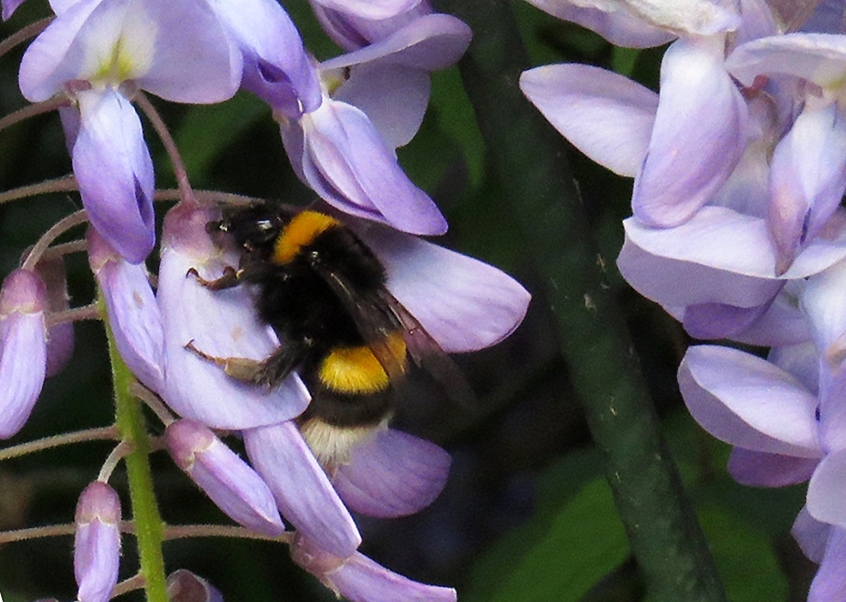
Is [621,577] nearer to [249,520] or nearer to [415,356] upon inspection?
[415,356]

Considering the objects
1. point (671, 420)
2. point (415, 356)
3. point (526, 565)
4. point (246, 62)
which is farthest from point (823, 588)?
point (671, 420)

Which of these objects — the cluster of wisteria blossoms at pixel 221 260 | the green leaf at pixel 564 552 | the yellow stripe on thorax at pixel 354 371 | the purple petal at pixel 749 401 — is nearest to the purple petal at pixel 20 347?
the cluster of wisteria blossoms at pixel 221 260

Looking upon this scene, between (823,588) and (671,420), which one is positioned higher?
(823,588)

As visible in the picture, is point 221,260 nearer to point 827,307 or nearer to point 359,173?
point 359,173

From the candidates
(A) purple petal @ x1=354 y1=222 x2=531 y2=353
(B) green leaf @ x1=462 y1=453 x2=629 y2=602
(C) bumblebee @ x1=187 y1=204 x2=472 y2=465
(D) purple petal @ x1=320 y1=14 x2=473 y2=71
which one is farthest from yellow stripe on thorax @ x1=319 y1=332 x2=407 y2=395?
(B) green leaf @ x1=462 y1=453 x2=629 y2=602

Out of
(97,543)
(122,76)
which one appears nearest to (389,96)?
(122,76)
